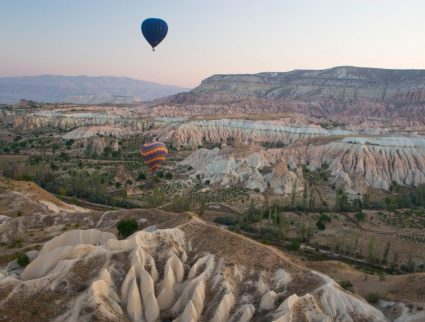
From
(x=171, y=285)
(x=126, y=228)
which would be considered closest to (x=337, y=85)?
(x=126, y=228)

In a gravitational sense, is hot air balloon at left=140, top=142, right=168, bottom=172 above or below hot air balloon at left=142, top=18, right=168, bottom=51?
below

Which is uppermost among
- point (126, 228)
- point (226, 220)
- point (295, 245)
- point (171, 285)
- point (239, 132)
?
point (239, 132)

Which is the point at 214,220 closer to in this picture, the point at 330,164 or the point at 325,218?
the point at 325,218

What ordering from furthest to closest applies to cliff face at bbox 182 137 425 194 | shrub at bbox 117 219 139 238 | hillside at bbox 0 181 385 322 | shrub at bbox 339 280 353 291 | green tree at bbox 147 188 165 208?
cliff face at bbox 182 137 425 194 < green tree at bbox 147 188 165 208 < shrub at bbox 117 219 139 238 < shrub at bbox 339 280 353 291 < hillside at bbox 0 181 385 322

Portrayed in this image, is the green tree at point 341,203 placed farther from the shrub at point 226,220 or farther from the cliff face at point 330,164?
the shrub at point 226,220

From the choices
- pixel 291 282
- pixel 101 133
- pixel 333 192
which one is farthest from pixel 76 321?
pixel 101 133

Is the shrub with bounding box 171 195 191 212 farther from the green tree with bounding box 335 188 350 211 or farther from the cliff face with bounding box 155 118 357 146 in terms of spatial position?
the cliff face with bounding box 155 118 357 146

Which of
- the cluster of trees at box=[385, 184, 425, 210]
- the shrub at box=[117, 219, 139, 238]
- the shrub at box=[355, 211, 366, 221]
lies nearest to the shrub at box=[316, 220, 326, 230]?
the shrub at box=[355, 211, 366, 221]

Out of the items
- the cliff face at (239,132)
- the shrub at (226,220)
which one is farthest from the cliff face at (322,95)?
the shrub at (226,220)
